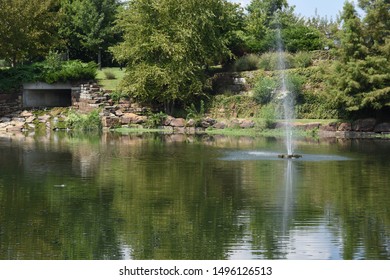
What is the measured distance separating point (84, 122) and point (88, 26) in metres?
14.1

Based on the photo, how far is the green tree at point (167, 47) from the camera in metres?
40.9

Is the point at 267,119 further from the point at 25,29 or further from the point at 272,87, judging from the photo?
the point at 25,29

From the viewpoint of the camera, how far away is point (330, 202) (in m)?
15.8

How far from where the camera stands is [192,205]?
15.3 metres

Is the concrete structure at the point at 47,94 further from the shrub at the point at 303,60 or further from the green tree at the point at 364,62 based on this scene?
the green tree at the point at 364,62

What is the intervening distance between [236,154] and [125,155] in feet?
11.8

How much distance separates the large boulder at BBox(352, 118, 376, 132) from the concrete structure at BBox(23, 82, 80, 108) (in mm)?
15318

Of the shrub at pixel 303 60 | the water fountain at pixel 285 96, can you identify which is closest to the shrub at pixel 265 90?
the water fountain at pixel 285 96

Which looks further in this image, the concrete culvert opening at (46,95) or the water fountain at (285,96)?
the concrete culvert opening at (46,95)

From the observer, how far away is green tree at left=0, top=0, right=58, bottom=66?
141ft

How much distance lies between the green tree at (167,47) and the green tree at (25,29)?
217 inches

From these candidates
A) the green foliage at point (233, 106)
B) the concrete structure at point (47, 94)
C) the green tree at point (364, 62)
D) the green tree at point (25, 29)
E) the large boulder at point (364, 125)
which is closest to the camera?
the green tree at point (364, 62)

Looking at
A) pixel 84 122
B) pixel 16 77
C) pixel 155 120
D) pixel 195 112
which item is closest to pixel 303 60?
pixel 195 112

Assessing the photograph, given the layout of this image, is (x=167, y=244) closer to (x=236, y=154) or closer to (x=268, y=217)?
(x=268, y=217)
